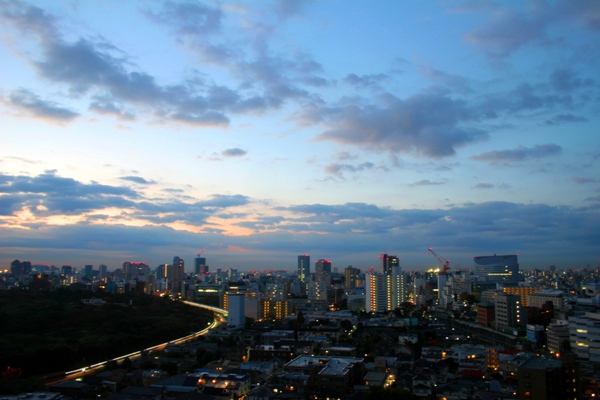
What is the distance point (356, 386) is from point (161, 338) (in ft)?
29.5

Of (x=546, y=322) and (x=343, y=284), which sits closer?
(x=546, y=322)

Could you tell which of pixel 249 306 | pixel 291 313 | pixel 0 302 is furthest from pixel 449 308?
pixel 0 302

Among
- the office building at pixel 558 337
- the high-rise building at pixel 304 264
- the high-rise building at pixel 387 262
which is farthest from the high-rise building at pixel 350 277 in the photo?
the office building at pixel 558 337

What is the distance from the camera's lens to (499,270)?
143 feet

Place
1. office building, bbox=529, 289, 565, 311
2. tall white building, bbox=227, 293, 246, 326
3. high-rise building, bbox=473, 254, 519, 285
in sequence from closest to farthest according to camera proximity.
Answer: tall white building, bbox=227, 293, 246, 326 < office building, bbox=529, 289, 565, 311 < high-rise building, bbox=473, 254, 519, 285

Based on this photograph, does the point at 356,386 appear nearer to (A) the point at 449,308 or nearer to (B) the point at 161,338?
(B) the point at 161,338

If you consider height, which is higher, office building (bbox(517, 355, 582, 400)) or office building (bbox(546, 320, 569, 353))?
office building (bbox(517, 355, 582, 400))

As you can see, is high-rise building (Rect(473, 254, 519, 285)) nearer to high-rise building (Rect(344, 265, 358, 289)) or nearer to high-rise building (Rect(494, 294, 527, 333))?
high-rise building (Rect(344, 265, 358, 289))

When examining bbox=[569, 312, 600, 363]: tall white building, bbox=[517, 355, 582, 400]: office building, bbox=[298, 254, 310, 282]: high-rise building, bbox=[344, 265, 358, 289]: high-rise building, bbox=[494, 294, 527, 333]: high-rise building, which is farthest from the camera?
bbox=[298, 254, 310, 282]: high-rise building

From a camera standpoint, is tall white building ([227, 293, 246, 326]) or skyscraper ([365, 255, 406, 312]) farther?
skyscraper ([365, 255, 406, 312])

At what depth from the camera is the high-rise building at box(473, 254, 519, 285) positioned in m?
42.6

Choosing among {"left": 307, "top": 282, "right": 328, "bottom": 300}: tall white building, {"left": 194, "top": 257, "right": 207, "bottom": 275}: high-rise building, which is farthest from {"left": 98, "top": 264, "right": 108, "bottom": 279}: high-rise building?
{"left": 307, "top": 282, "right": 328, "bottom": 300}: tall white building

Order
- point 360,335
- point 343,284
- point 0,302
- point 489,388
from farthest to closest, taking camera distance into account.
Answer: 1. point 343,284
2. point 0,302
3. point 360,335
4. point 489,388

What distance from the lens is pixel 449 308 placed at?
28.7 meters
